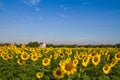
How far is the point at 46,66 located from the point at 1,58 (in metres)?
2.27

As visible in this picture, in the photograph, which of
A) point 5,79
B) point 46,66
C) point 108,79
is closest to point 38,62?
point 46,66

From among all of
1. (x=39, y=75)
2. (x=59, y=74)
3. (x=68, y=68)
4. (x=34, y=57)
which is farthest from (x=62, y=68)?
(x=34, y=57)

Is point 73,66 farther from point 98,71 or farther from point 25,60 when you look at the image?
point 25,60

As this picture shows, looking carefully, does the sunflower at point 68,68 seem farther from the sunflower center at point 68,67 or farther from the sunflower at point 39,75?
the sunflower at point 39,75

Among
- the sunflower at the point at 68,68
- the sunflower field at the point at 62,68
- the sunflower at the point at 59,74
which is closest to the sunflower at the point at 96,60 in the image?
the sunflower field at the point at 62,68

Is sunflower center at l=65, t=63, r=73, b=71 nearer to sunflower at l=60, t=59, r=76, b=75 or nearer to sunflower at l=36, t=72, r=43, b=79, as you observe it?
sunflower at l=60, t=59, r=76, b=75

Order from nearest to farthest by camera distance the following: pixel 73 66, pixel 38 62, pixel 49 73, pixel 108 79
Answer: pixel 73 66 < pixel 108 79 < pixel 49 73 < pixel 38 62

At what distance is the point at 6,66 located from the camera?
892 centimetres

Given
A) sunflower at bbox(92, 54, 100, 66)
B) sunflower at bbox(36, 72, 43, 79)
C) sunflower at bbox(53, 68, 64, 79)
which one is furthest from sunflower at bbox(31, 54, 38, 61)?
sunflower at bbox(53, 68, 64, 79)

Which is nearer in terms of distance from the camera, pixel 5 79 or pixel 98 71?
pixel 98 71

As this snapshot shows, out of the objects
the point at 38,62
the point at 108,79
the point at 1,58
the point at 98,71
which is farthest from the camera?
the point at 1,58

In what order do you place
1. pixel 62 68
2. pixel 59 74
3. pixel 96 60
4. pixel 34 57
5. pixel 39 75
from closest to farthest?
1. pixel 62 68
2. pixel 59 74
3. pixel 96 60
4. pixel 39 75
5. pixel 34 57

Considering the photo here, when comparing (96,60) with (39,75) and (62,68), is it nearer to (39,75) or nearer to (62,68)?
(39,75)

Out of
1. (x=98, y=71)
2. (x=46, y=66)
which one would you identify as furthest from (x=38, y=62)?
(x=98, y=71)
